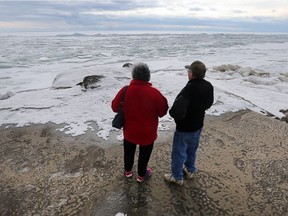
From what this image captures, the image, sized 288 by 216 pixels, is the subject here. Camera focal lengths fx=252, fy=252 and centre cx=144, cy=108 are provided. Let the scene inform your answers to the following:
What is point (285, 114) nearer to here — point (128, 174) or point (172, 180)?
point (172, 180)

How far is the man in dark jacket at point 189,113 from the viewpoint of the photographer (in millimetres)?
2822

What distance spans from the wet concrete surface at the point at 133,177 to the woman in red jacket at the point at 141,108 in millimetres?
697

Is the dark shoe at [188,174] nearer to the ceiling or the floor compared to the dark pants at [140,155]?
nearer to the floor

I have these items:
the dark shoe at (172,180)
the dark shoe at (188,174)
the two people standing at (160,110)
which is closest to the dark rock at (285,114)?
the dark shoe at (188,174)

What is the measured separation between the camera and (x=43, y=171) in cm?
375

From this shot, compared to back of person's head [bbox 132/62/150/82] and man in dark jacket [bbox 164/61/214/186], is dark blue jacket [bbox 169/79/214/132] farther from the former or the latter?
back of person's head [bbox 132/62/150/82]

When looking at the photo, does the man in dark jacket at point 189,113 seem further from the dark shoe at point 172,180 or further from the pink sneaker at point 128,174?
the pink sneaker at point 128,174

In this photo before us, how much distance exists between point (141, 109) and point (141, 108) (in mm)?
13

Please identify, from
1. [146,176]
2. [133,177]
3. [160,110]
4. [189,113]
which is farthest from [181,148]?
[133,177]

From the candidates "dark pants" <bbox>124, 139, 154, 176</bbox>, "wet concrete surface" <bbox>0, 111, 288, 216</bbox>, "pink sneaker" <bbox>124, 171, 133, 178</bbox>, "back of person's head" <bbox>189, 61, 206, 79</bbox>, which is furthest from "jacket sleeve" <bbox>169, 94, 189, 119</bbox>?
"pink sneaker" <bbox>124, 171, 133, 178</bbox>

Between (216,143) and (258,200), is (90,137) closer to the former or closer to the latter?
(216,143)

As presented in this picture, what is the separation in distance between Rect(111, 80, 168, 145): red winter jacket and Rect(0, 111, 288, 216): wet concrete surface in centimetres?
77

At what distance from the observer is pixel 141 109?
2.94 metres

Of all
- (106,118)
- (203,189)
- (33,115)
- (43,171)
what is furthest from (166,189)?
(33,115)
